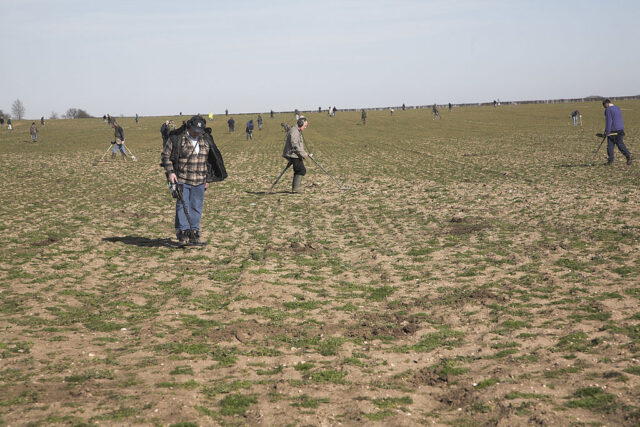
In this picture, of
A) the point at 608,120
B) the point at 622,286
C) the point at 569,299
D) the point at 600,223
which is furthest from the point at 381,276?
the point at 608,120

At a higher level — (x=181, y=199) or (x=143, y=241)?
(x=181, y=199)

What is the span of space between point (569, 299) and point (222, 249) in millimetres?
5958

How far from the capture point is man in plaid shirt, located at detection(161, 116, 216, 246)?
1002 cm

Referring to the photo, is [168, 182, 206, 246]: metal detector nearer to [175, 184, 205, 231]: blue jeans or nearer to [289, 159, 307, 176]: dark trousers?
[175, 184, 205, 231]: blue jeans

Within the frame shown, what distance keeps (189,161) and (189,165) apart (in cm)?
7

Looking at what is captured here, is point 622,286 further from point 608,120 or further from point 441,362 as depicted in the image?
point 608,120

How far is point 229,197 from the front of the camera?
1734cm

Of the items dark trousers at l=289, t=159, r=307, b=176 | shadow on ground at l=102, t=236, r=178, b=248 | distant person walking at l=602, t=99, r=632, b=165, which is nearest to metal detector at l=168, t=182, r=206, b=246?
shadow on ground at l=102, t=236, r=178, b=248

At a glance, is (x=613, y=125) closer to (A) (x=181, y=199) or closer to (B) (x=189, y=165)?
(B) (x=189, y=165)

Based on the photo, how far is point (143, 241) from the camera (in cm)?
1139

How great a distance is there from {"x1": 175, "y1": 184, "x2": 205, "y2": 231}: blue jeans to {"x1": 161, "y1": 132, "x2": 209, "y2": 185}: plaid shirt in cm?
13

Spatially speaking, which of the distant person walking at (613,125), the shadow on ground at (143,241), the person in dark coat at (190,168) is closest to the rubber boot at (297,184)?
the shadow on ground at (143,241)

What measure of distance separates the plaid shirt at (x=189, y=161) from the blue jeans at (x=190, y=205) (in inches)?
5.2

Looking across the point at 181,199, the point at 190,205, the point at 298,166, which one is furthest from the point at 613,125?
the point at 181,199
